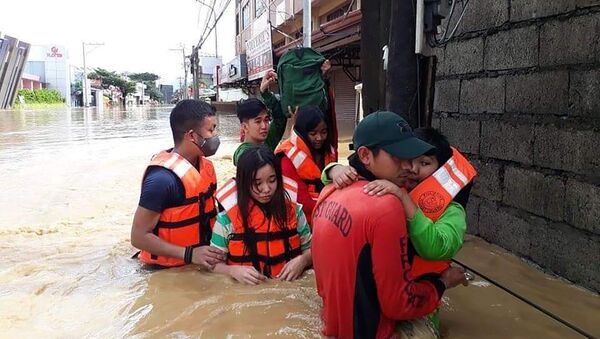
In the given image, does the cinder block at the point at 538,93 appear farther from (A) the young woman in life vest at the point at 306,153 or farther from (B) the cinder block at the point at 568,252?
(A) the young woman in life vest at the point at 306,153

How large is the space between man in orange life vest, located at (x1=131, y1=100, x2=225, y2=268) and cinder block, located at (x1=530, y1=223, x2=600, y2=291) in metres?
2.08

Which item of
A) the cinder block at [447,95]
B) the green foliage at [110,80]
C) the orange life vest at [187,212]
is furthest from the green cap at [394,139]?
the green foliage at [110,80]

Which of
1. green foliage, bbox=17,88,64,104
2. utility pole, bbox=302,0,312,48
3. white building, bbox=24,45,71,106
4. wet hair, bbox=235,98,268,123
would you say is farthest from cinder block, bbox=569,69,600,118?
white building, bbox=24,45,71,106

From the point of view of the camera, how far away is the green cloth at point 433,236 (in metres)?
2.01

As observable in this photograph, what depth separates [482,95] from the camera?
13.8 feet

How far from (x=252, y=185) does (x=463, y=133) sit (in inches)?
88.1

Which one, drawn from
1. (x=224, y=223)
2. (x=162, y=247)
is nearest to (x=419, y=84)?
(x=224, y=223)

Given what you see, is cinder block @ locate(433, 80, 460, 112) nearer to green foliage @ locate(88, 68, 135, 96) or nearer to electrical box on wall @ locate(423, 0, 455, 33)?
electrical box on wall @ locate(423, 0, 455, 33)

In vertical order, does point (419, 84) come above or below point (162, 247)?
above

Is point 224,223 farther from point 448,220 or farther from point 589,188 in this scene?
point 589,188

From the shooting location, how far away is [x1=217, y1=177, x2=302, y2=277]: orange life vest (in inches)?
120

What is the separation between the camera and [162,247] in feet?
10.9

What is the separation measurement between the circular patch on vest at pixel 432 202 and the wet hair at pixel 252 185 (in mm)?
1032

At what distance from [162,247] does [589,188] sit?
8.40 ft
